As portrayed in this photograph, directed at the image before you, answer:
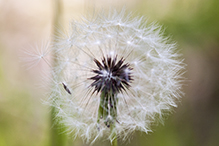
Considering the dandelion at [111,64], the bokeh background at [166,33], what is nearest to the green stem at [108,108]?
the dandelion at [111,64]

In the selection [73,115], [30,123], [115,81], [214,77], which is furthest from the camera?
[30,123]

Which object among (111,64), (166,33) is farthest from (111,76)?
(166,33)

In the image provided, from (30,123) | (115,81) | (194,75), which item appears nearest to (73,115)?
(115,81)

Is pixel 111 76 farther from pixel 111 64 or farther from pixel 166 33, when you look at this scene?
pixel 166 33

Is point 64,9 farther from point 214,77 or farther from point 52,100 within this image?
point 214,77

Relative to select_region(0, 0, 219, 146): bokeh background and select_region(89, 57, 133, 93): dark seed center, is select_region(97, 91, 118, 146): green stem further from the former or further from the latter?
select_region(0, 0, 219, 146): bokeh background

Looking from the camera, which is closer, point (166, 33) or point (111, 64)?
point (111, 64)

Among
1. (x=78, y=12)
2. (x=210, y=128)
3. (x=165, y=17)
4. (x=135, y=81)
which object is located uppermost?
(x=78, y=12)

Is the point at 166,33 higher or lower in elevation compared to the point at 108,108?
higher
